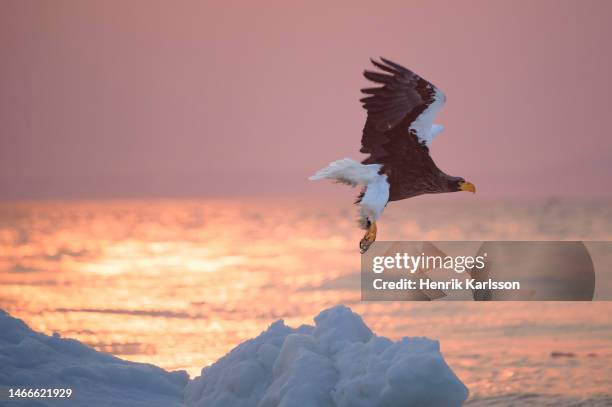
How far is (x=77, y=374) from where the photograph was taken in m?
13.4

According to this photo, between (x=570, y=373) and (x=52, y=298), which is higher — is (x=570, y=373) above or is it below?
below

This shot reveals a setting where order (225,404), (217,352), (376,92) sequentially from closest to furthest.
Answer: (376,92) → (225,404) → (217,352)

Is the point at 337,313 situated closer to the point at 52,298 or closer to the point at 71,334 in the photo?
the point at 71,334

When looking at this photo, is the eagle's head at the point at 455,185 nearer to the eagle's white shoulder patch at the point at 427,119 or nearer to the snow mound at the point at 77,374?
the eagle's white shoulder patch at the point at 427,119

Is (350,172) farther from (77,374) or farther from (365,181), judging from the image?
(77,374)

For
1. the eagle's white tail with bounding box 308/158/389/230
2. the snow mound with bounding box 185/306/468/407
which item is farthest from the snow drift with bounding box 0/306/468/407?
the eagle's white tail with bounding box 308/158/389/230

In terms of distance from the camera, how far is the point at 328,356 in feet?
43.9

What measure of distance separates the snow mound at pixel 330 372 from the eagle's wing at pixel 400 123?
1.93m

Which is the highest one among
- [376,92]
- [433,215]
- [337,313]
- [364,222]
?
[433,215]

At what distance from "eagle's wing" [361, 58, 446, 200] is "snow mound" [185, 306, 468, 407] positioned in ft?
6.32

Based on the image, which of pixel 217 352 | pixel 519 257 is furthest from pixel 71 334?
pixel 519 257

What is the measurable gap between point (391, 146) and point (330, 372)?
2818 mm

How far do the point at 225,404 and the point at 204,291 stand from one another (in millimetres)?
15917

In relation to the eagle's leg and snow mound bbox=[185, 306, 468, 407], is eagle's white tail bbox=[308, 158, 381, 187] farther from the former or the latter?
snow mound bbox=[185, 306, 468, 407]
